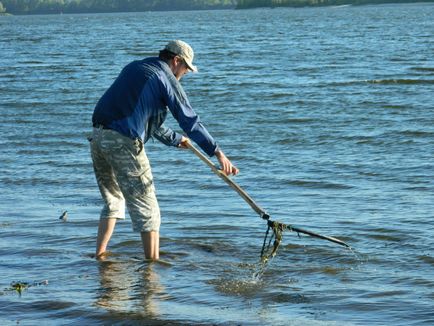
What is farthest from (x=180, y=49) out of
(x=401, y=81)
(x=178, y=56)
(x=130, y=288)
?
(x=401, y=81)

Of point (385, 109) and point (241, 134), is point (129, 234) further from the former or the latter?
point (385, 109)

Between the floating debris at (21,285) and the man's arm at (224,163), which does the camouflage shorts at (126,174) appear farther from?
the floating debris at (21,285)

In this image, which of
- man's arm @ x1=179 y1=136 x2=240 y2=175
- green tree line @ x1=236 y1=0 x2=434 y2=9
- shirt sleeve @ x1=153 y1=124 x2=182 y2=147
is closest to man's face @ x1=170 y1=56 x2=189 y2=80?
shirt sleeve @ x1=153 y1=124 x2=182 y2=147

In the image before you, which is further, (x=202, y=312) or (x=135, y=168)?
(x=135, y=168)

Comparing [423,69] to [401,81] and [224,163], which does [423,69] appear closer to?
[401,81]

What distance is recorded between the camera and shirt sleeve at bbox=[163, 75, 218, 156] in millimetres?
7438

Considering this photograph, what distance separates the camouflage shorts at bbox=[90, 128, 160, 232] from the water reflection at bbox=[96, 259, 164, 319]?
1.28 ft

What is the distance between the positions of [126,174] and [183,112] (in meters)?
0.73

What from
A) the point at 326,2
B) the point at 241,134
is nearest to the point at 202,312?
the point at 241,134

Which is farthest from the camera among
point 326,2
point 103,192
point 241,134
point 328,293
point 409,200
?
point 326,2

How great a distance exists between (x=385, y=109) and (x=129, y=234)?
10838 millimetres

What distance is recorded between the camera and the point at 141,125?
7.67 m

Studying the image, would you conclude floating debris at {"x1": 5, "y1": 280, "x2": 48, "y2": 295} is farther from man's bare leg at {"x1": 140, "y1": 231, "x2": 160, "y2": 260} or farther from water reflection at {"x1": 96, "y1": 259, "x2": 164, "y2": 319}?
man's bare leg at {"x1": 140, "y1": 231, "x2": 160, "y2": 260}

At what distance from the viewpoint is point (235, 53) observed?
126ft
